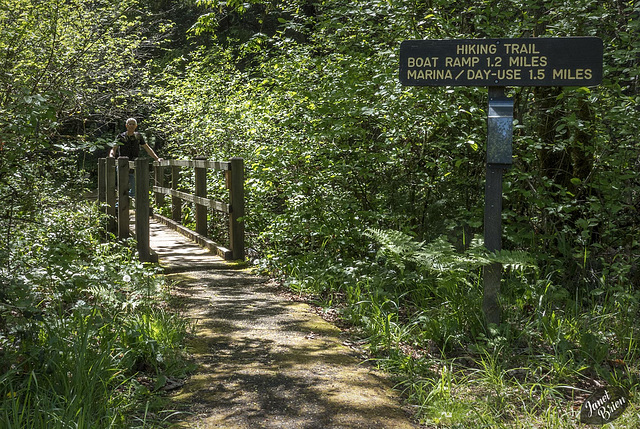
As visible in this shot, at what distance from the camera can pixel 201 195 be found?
31.2 feet

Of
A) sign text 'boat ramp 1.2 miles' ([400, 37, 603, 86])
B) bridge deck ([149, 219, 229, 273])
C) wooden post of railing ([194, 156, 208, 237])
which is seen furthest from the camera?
wooden post of railing ([194, 156, 208, 237])

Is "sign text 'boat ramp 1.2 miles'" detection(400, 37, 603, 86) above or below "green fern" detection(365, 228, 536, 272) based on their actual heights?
above

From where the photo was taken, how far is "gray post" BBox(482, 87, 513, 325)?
475 cm

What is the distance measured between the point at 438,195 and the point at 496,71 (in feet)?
7.81

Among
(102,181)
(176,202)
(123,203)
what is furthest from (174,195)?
(123,203)

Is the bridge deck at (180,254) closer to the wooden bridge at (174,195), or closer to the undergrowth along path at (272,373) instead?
the wooden bridge at (174,195)

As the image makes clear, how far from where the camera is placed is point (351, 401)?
3.84 meters

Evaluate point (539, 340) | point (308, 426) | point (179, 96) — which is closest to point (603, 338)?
point (539, 340)

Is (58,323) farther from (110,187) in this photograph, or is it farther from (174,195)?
(174,195)

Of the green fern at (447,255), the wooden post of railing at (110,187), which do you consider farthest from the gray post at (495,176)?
the wooden post of railing at (110,187)

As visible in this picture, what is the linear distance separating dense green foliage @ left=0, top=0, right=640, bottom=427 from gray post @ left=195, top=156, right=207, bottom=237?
101 cm

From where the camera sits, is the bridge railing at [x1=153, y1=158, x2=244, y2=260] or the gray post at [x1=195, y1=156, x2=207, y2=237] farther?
the gray post at [x1=195, y1=156, x2=207, y2=237]

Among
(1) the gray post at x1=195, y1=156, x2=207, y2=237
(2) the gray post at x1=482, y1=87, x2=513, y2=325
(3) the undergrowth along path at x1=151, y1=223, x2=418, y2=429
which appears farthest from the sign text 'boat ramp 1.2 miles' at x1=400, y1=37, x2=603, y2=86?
(1) the gray post at x1=195, y1=156, x2=207, y2=237

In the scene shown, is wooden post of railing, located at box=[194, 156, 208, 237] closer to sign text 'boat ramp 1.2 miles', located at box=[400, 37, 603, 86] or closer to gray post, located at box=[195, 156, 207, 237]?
gray post, located at box=[195, 156, 207, 237]
